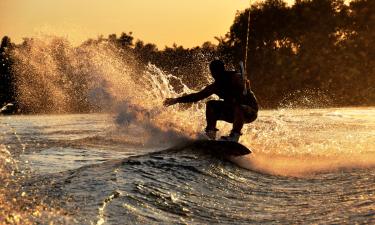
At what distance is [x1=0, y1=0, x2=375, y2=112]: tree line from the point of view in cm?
7438

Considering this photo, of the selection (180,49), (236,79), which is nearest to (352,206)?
(236,79)

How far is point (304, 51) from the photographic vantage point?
77.8 meters

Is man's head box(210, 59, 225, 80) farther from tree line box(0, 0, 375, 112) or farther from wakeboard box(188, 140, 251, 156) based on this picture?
tree line box(0, 0, 375, 112)

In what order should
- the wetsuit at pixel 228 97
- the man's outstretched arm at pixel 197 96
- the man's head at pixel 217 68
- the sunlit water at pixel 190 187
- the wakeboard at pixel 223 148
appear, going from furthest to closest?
the man's outstretched arm at pixel 197 96
the wetsuit at pixel 228 97
the man's head at pixel 217 68
the wakeboard at pixel 223 148
the sunlit water at pixel 190 187

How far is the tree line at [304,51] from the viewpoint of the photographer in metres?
74.4

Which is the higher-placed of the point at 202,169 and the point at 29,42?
the point at 29,42

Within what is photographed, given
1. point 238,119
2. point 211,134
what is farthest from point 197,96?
point 238,119

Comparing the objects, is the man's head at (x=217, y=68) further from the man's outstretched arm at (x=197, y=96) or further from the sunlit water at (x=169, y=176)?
the sunlit water at (x=169, y=176)

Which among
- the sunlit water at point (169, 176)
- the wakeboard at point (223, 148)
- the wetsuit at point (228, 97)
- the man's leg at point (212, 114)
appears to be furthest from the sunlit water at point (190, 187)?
the wetsuit at point (228, 97)

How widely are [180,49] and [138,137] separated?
244 ft

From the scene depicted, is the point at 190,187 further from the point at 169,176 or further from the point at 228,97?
the point at 228,97

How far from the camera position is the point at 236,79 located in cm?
1134

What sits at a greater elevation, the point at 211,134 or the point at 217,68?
the point at 217,68

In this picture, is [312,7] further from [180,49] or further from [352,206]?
[352,206]
